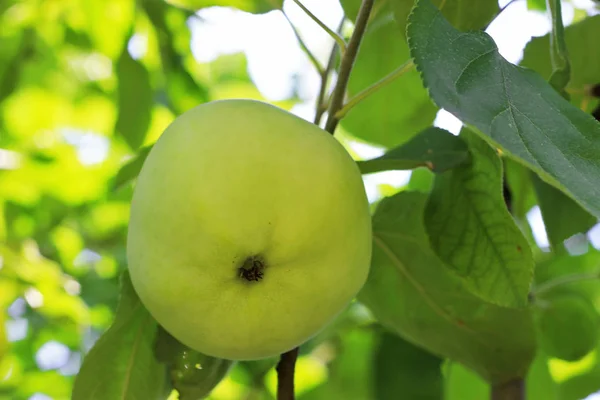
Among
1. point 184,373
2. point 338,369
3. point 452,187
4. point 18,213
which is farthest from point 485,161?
point 18,213

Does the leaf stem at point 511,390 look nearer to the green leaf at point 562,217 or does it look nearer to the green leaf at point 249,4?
the green leaf at point 562,217

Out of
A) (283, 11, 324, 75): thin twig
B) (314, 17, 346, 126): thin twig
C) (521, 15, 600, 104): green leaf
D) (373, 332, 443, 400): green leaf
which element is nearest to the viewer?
(314, 17, 346, 126): thin twig

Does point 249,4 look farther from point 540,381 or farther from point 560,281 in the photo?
point 540,381

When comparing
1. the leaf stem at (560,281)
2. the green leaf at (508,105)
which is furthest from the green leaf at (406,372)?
the green leaf at (508,105)

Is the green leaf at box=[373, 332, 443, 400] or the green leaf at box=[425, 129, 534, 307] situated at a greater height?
the green leaf at box=[425, 129, 534, 307]

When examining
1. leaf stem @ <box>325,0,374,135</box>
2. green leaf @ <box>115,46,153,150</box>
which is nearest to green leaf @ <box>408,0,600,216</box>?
leaf stem @ <box>325,0,374,135</box>

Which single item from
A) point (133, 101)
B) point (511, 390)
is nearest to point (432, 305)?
point (511, 390)

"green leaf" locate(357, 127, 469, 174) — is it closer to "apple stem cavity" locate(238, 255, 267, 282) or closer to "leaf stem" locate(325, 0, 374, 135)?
"leaf stem" locate(325, 0, 374, 135)

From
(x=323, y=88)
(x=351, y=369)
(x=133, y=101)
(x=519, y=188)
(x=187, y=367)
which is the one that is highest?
(x=323, y=88)
